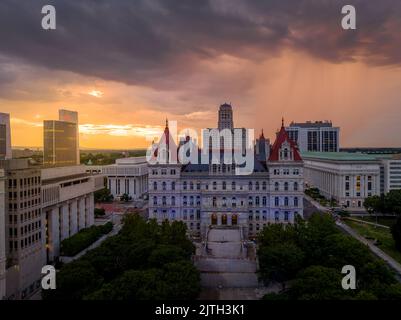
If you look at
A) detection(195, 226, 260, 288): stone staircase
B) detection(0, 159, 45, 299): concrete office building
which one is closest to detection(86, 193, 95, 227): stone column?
detection(0, 159, 45, 299): concrete office building

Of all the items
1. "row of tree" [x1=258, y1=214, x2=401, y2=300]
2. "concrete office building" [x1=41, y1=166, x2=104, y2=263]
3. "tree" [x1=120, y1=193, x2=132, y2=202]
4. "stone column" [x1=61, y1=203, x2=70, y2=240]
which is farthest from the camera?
"tree" [x1=120, y1=193, x2=132, y2=202]

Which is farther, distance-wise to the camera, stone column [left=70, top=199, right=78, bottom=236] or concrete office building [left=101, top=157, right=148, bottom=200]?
concrete office building [left=101, top=157, right=148, bottom=200]

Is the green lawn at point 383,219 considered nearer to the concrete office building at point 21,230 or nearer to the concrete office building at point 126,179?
the concrete office building at point 126,179

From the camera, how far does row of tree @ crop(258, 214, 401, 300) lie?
33531mm

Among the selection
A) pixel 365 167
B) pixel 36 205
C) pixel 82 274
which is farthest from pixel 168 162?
pixel 365 167

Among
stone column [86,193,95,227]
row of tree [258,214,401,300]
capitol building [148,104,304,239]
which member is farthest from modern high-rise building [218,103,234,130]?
row of tree [258,214,401,300]

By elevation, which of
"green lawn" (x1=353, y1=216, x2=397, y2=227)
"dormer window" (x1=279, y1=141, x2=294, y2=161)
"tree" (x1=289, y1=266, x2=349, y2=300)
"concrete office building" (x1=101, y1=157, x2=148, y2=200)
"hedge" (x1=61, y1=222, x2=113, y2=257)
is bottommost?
"green lawn" (x1=353, y1=216, x2=397, y2=227)

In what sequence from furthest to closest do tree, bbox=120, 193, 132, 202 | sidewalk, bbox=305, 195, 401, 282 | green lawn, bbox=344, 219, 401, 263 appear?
tree, bbox=120, 193, 132, 202 < green lawn, bbox=344, 219, 401, 263 < sidewalk, bbox=305, 195, 401, 282

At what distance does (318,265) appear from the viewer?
42812 millimetres

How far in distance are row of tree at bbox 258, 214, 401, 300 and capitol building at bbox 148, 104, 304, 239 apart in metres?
13.8

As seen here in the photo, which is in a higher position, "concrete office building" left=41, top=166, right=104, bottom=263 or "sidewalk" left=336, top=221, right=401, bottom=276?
"concrete office building" left=41, top=166, right=104, bottom=263

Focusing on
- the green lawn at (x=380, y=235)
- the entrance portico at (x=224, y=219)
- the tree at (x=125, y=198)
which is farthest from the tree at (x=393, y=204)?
the tree at (x=125, y=198)

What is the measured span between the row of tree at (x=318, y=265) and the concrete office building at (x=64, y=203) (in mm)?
36879

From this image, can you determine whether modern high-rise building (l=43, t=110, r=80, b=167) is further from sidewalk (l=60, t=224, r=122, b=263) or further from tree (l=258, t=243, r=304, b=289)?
tree (l=258, t=243, r=304, b=289)
